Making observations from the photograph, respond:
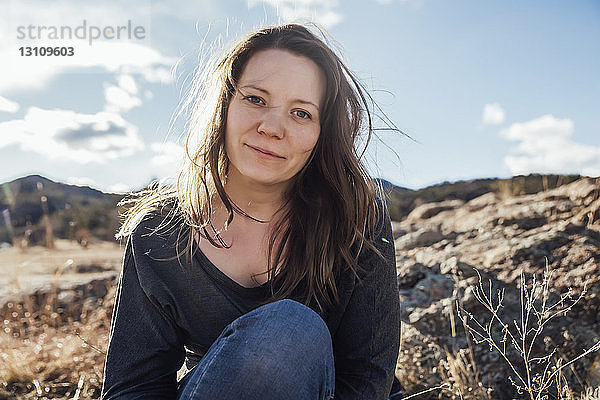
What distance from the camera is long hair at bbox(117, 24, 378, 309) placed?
1.97 metres

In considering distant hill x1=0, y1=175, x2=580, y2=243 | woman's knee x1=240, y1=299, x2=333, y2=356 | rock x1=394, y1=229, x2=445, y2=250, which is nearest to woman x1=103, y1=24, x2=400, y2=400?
woman's knee x1=240, y1=299, x2=333, y2=356

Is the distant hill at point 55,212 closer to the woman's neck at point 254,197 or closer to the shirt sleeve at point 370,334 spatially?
the woman's neck at point 254,197

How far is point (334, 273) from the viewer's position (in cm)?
197

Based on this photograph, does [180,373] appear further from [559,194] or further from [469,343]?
[559,194]

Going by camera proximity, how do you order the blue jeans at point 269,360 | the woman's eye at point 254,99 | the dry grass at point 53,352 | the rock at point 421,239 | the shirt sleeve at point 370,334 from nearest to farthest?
the blue jeans at point 269,360 → the shirt sleeve at point 370,334 → the woman's eye at point 254,99 → the dry grass at point 53,352 → the rock at point 421,239

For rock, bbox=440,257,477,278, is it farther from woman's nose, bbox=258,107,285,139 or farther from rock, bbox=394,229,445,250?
woman's nose, bbox=258,107,285,139

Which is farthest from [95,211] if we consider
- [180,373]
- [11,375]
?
[180,373]

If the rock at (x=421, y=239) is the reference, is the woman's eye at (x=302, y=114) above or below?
above

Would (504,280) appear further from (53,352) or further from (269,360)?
(53,352)

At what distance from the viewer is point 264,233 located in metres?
2.08

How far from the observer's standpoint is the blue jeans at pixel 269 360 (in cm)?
146

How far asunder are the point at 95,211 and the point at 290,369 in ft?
48.5

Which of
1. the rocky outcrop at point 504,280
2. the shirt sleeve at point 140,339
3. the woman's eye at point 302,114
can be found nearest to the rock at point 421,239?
the rocky outcrop at point 504,280

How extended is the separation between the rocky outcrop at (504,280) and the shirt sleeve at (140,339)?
1.20m
